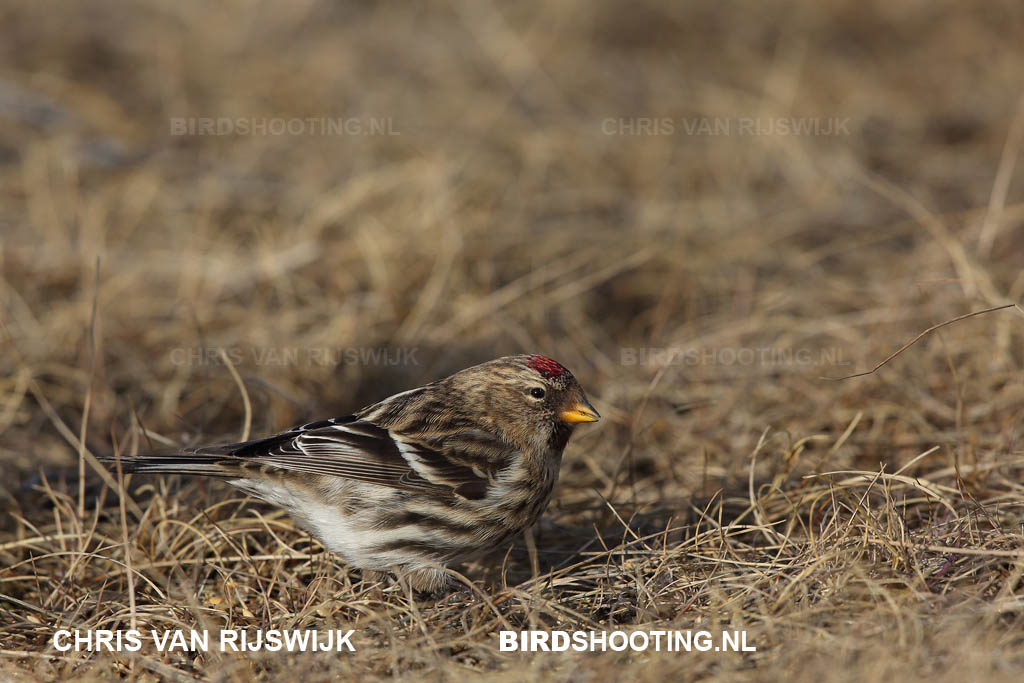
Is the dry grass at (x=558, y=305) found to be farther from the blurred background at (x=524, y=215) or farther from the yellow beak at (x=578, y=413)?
the yellow beak at (x=578, y=413)

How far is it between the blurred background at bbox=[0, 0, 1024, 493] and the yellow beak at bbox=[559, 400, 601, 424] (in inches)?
22.8

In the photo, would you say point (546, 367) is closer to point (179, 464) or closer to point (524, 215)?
point (179, 464)

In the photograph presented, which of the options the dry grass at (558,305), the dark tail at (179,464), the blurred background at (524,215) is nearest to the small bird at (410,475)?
the dark tail at (179,464)

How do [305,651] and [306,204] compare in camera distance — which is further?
[306,204]

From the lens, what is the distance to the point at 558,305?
5418mm

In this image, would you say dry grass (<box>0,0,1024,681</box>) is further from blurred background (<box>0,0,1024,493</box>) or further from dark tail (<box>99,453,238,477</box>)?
dark tail (<box>99,453,238,477</box>)

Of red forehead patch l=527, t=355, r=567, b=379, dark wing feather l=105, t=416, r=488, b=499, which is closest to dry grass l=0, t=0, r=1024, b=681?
dark wing feather l=105, t=416, r=488, b=499

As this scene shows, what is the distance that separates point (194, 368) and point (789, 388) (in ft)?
9.52

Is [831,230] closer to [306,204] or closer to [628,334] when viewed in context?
[628,334]

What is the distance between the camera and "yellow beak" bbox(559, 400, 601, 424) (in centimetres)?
338

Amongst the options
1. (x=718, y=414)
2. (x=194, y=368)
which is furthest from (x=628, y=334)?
(x=194, y=368)

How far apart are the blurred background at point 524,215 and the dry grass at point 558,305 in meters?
0.03

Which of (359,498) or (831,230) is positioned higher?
(831,230)

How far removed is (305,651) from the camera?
284 centimetres
